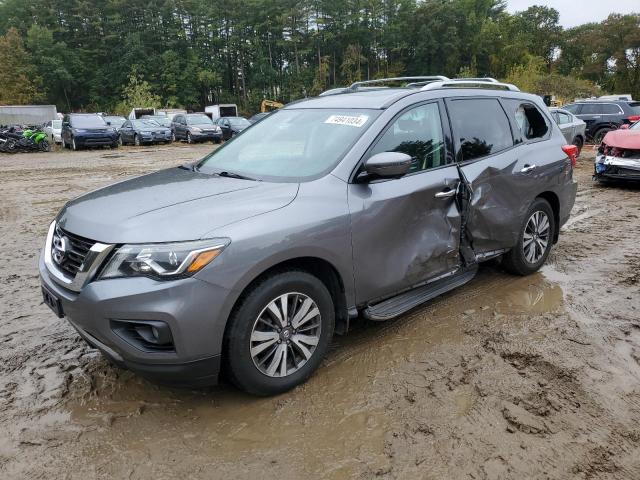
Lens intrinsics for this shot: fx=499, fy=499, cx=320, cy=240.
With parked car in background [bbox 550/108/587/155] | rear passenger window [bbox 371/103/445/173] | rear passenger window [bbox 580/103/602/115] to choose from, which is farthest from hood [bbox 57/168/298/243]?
rear passenger window [bbox 580/103/602/115]

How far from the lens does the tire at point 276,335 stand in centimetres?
267

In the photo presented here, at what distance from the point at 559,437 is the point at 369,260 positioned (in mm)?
1416

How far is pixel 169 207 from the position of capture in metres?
2.80

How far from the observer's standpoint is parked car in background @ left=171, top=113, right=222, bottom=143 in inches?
995

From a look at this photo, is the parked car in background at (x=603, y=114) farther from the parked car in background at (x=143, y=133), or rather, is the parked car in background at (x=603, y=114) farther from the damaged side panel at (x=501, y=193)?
the parked car in background at (x=143, y=133)

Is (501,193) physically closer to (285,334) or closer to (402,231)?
(402,231)

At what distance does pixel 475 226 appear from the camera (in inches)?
156

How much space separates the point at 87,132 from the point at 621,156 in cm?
2072

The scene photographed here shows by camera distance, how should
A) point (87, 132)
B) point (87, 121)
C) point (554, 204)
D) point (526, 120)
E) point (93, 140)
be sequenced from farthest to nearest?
point (87, 121) < point (93, 140) < point (87, 132) < point (554, 204) < point (526, 120)

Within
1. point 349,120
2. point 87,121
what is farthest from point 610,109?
point 87,121

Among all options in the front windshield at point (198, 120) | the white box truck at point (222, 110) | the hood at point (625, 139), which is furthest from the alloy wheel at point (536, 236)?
the white box truck at point (222, 110)

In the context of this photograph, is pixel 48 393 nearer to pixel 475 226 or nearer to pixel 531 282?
pixel 475 226

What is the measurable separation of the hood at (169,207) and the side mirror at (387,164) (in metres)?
0.48

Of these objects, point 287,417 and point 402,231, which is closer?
point 287,417
